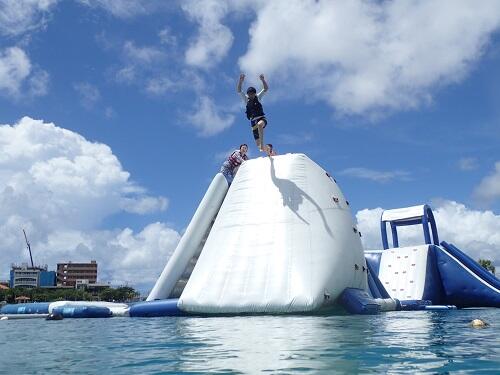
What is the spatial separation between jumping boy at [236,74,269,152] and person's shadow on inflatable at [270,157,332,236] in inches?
70.9

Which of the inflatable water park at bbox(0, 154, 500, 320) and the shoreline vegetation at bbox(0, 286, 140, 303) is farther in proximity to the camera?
the shoreline vegetation at bbox(0, 286, 140, 303)

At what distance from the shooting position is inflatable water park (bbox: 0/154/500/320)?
1428 centimetres

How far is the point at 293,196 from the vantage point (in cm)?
1622

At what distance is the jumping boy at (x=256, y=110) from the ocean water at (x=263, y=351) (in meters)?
8.42

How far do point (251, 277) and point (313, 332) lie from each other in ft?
17.8

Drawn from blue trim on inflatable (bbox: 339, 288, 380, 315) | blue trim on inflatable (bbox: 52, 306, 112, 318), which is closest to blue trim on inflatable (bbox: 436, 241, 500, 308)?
blue trim on inflatable (bbox: 339, 288, 380, 315)

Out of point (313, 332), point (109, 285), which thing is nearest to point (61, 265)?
point (109, 285)

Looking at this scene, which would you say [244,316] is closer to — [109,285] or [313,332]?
[313,332]

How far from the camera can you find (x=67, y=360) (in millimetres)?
6797

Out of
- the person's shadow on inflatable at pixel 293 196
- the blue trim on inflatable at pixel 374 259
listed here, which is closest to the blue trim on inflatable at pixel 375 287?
the person's shadow on inflatable at pixel 293 196

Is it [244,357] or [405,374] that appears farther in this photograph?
[244,357]

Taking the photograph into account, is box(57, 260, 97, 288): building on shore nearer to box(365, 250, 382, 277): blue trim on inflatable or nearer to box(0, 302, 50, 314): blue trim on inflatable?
box(365, 250, 382, 277): blue trim on inflatable

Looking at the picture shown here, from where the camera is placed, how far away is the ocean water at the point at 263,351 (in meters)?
5.73

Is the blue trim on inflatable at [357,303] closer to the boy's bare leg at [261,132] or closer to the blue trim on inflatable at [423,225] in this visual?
the boy's bare leg at [261,132]
